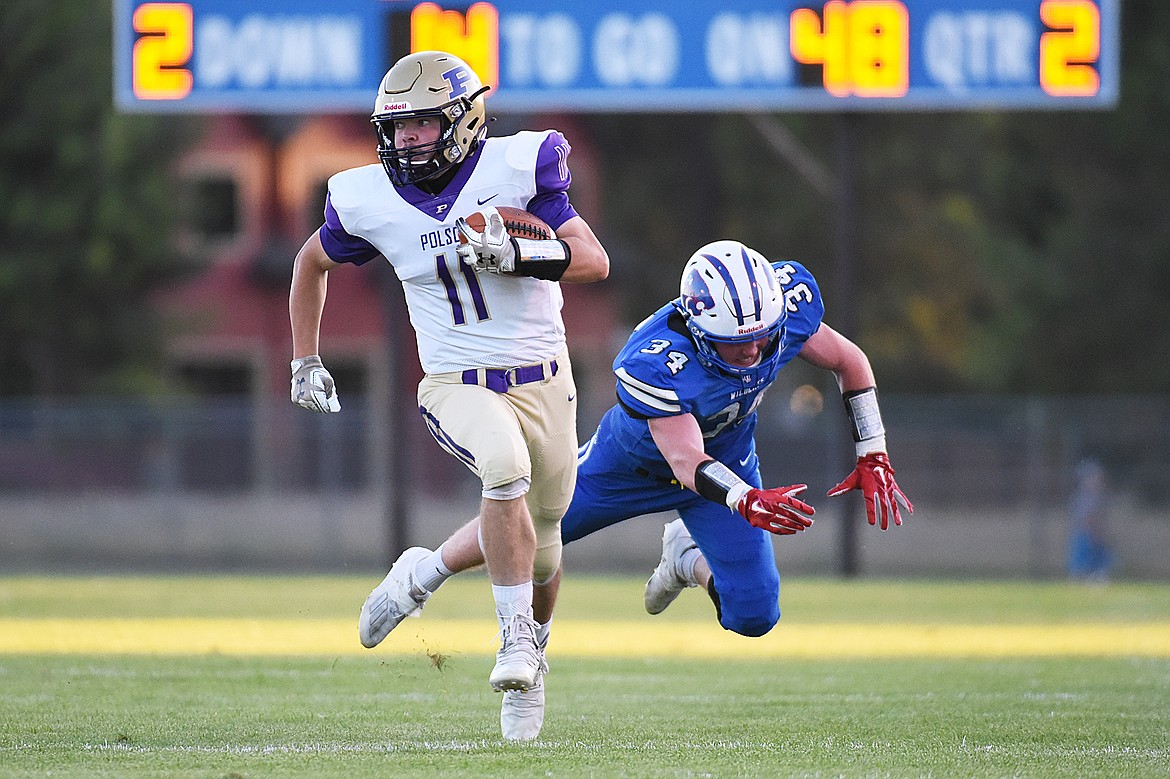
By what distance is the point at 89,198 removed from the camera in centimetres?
1933

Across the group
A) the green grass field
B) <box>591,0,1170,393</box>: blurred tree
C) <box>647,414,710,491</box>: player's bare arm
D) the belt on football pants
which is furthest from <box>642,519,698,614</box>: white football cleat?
<box>591,0,1170,393</box>: blurred tree

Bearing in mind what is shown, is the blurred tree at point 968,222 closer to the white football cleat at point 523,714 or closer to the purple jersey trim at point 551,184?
the purple jersey trim at point 551,184

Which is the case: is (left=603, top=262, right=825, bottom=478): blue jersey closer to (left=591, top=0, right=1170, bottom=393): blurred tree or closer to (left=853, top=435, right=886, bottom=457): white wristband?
(left=853, top=435, right=886, bottom=457): white wristband

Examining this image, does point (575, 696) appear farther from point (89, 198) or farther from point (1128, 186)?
point (1128, 186)

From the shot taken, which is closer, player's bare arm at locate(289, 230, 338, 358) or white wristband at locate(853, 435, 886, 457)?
player's bare arm at locate(289, 230, 338, 358)

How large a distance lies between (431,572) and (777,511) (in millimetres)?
1100

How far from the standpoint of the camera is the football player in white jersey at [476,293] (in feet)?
16.6

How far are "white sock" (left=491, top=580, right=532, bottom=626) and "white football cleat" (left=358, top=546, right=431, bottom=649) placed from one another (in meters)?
0.45

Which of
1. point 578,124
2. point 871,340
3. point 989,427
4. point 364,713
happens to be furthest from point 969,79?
point 871,340

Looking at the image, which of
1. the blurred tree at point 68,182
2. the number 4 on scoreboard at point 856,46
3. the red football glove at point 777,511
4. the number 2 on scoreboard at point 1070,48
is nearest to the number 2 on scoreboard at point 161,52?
the number 4 on scoreboard at point 856,46

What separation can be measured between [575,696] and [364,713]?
3.14ft

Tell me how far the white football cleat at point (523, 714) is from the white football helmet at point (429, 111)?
1457mm

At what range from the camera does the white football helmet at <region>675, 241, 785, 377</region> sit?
5.25 metres

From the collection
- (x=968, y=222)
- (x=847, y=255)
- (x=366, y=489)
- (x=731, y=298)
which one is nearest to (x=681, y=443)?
(x=731, y=298)
